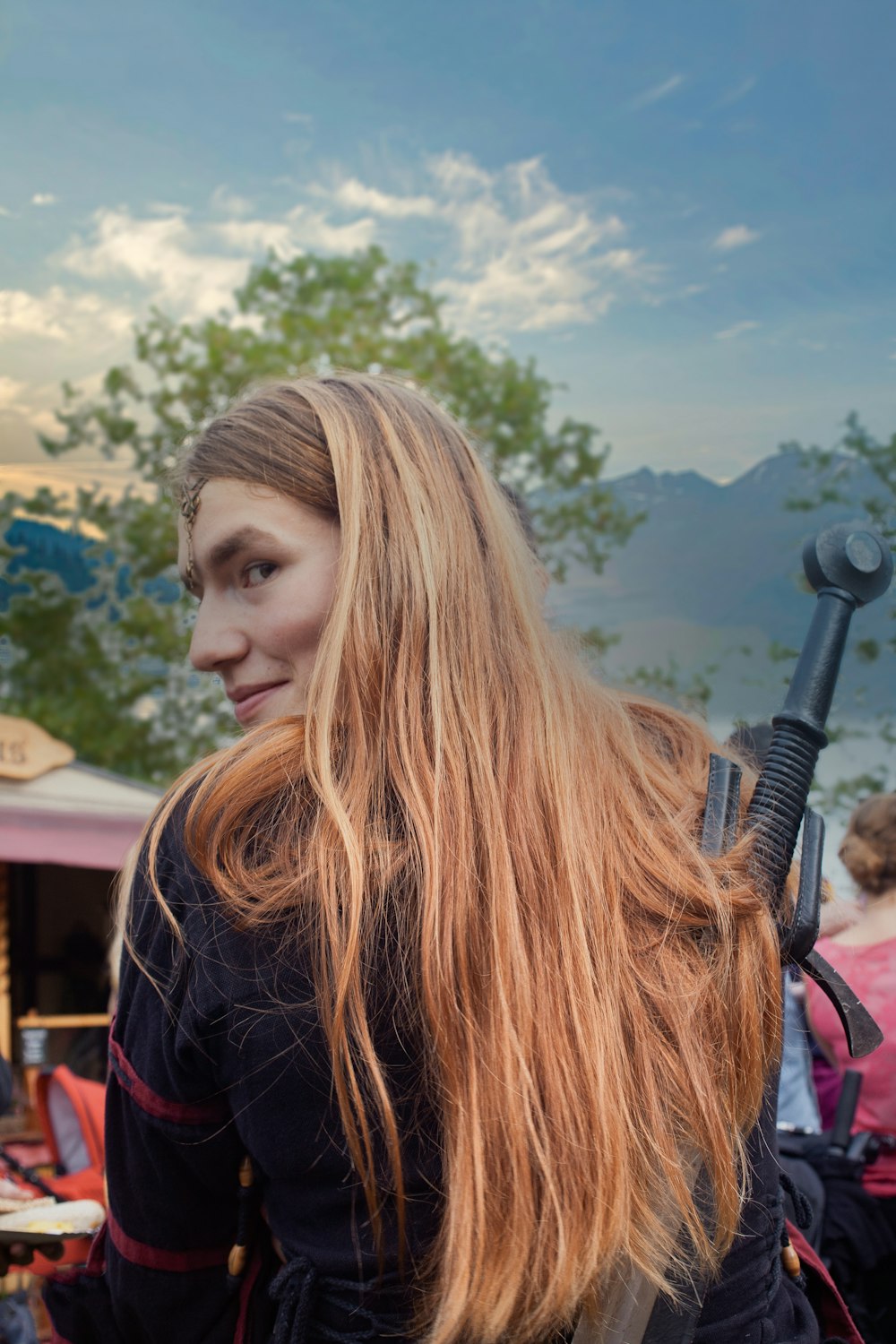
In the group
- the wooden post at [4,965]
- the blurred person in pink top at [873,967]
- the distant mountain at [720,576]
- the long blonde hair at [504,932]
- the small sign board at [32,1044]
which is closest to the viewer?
the long blonde hair at [504,932]

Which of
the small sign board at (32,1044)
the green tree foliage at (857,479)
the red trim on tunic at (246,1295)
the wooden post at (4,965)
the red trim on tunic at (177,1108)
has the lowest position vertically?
the wooden post at (4,965)

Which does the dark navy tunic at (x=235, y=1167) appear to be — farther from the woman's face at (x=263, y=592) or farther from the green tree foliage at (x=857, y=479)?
the green tree foliage at (x=857, y=479)

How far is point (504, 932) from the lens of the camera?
92cm

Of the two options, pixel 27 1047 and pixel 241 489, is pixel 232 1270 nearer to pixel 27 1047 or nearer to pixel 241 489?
pixel 241 489

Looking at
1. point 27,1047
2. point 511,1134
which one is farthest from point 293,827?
point 27,1047

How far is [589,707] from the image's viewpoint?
3.63 feet

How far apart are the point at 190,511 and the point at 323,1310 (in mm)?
873

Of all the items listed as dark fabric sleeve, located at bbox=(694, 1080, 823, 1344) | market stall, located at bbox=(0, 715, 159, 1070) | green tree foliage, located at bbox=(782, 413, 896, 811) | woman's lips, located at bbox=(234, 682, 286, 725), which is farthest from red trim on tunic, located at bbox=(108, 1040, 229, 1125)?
green tree foliage, located at bbox=(782, 413, 896, 811)

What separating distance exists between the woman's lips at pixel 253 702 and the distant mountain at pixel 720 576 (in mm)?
1305

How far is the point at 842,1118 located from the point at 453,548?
6.17 feet

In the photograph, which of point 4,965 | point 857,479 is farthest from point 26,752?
point 857,479

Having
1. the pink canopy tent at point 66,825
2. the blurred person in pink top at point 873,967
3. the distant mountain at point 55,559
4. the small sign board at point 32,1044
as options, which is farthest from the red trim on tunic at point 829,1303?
the distant mountain at point 55,559

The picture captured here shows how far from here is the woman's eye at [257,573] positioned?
117 cm

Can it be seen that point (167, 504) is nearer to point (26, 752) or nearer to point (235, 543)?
point (26, 752)
